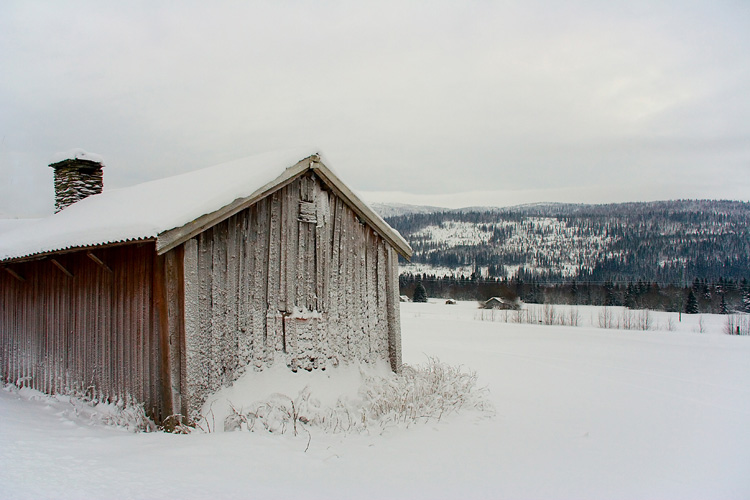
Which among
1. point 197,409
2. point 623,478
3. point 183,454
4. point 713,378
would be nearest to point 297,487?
point 183,454

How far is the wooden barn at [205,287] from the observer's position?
6.48 metres

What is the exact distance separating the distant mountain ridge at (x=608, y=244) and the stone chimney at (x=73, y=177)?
373 feet

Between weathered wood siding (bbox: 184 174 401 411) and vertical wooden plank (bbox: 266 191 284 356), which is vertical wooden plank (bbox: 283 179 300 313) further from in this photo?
vertical wooden plank (bbox: 266 191 284 356)

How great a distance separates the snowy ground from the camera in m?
4.41

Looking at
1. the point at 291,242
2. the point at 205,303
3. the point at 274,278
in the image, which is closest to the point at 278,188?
the point at 291,242

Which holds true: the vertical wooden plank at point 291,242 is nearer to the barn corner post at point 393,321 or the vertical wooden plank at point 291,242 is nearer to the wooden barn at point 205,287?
the wooden barn at point 205,287

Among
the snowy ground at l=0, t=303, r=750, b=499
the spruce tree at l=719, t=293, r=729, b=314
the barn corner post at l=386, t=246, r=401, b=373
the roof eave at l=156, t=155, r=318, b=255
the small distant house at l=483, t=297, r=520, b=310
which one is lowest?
the spruce tree at l=719, t=293, r=729, b=314

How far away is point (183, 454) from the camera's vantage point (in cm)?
501

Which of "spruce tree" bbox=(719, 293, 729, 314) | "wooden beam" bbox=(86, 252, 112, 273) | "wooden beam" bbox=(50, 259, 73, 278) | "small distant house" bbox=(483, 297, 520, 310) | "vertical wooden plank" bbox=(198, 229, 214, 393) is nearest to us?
"vertical wooden plank" bbox=(198, 229, 214, 393)

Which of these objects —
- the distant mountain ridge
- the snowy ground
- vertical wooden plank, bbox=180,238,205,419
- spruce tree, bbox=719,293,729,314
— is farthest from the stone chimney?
the distant mountain ridge

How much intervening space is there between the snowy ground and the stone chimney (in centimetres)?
499

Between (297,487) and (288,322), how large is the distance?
3339mm

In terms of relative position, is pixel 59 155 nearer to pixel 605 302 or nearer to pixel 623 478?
pixel 623 478

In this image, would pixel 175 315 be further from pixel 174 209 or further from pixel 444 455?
pixel 444 455
